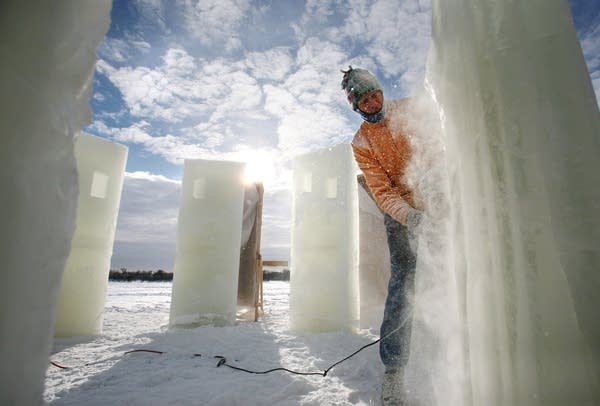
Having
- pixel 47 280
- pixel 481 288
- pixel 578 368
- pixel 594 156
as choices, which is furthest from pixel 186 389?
pixel 594 156

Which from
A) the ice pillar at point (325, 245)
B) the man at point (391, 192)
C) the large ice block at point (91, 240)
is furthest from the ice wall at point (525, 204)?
the large ice block at point (91, 240)

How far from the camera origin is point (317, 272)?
481 cm

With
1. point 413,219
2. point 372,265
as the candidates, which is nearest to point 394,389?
point 413,219

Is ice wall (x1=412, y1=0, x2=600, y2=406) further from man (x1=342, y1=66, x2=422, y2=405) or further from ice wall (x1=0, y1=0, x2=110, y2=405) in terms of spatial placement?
ice wall (x1=0, y1=0, x2=110, y2=405)

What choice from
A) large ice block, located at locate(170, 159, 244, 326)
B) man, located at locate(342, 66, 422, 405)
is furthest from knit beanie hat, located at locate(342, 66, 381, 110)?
large ice block, located at locate(170, 159, 244, 326)

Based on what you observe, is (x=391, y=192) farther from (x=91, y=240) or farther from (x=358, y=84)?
(x=91, y=240)

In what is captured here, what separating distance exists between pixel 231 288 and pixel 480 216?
15.3ft

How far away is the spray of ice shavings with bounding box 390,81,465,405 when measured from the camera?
1.31m

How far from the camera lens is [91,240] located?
437 centimetres

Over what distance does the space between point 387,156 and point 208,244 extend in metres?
3.76

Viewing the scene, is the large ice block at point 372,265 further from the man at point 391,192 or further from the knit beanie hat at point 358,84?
the knit beanie hat at point 358,84

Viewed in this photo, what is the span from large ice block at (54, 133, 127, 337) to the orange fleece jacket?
389 cm

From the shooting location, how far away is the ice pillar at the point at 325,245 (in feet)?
15.2

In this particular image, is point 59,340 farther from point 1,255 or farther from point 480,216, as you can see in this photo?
point 480,216
